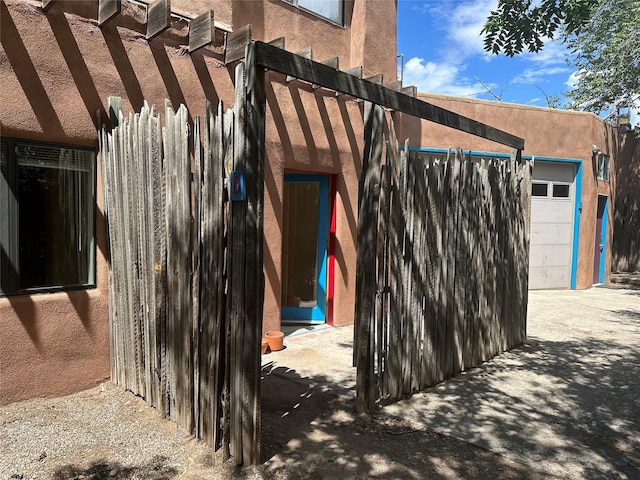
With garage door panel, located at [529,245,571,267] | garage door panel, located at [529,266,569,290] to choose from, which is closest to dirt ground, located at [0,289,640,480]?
garage door panel, located at [529,266,569,290]

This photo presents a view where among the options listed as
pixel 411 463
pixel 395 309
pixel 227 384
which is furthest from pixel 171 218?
pixel 411 463

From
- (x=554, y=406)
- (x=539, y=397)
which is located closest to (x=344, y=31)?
(x=539, y=397)

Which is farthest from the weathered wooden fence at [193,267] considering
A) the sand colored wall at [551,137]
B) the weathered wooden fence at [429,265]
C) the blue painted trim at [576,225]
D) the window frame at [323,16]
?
the blue painted trim at [576,225]

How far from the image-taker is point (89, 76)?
438 centimetres

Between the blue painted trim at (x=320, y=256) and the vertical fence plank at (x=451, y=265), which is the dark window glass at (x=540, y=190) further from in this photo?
the blue painted trim at (x=320, y=256)

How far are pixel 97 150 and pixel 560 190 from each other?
1113 cm

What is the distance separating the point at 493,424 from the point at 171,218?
10.3 feet

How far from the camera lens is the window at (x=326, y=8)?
696 centimetres

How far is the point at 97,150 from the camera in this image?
4504 millimetres

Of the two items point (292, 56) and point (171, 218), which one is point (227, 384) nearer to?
point (171, 218)

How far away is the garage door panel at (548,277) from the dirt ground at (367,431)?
6337 mm

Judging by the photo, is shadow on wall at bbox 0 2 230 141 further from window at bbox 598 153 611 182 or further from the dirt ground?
window at bbox 598 153 611 182

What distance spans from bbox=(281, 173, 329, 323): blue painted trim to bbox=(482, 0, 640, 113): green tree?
A: 316 centimetres

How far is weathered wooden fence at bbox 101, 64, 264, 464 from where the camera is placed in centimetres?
317
